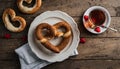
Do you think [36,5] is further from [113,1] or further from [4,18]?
[113,1]

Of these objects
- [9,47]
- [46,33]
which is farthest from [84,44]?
[9,47]

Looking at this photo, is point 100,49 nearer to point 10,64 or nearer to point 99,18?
point 99,18

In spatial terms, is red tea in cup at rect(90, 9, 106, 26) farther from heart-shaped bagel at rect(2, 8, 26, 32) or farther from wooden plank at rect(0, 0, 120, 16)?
heart-shaped bagel at rect(2, 8, 26, 32)

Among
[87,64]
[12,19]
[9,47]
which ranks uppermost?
[12,19]

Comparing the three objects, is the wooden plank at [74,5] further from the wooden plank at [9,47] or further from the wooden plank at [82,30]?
the wooden plank at [9,47]

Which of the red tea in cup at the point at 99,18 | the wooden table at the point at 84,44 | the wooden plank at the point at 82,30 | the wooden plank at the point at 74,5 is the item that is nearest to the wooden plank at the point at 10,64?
the wooden table at the point at 84,44

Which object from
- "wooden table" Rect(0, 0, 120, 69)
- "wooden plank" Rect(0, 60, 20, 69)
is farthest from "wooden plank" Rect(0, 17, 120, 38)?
"wooden plank" Rect(0, 60, 20, 69)
